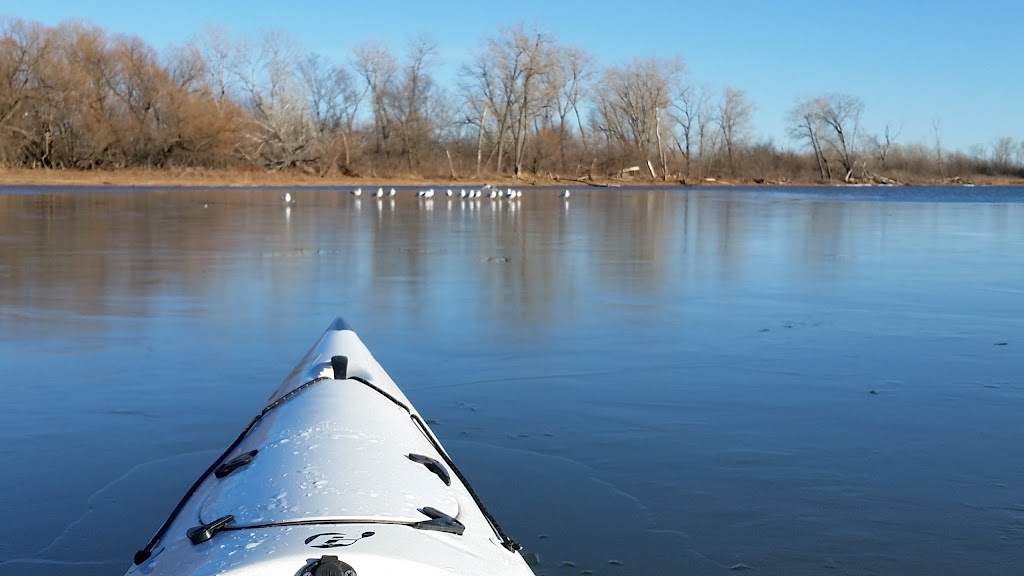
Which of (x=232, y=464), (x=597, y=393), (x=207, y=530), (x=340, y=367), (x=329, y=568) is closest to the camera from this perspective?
(x=329, y=568)

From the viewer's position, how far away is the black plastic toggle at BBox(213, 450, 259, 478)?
3.29m

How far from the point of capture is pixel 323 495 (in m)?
2.89

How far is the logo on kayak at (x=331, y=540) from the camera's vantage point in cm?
259

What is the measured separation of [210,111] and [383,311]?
2226 inches

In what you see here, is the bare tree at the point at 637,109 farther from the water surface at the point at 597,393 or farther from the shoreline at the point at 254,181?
the water surface at the point at 597,393

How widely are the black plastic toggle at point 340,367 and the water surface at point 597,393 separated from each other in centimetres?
95

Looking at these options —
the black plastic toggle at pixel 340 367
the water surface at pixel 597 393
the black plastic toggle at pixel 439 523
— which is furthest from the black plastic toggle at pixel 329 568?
the black plastic toggle at pixel 340 367

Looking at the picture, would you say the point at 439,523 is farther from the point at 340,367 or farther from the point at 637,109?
the point at 637,109

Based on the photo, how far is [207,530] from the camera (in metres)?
2.77

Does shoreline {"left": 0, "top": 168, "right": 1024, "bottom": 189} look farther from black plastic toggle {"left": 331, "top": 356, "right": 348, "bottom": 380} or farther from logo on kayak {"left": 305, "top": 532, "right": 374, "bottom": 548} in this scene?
logo on kayak {"left": 305, "top": 532, "right": 374, "bottom": 548}

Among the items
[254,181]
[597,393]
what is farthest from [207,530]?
[254,181]

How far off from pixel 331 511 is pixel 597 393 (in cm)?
424

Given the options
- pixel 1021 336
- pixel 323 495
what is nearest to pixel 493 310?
pixel 1021 336

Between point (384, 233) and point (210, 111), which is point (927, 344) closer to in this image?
point (384, 233)
